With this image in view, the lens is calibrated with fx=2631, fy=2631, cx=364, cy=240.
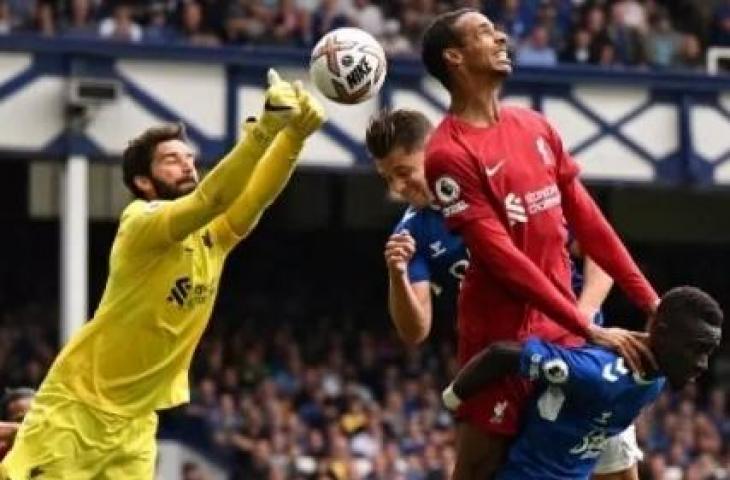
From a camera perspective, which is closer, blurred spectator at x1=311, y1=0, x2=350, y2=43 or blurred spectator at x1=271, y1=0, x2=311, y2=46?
blurred spectator at x1=271, y1=0, x2=311, y2=46

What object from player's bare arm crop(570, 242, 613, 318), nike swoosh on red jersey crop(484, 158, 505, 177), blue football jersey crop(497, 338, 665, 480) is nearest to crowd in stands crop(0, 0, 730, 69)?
player's bare arm crop(570, 242, 613, 318)

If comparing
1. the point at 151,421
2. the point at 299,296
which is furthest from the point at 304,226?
the point at 151,421

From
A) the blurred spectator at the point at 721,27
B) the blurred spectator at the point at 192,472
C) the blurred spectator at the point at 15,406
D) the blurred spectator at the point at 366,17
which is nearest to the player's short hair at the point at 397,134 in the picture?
the blurred spectator at the point at 15,406

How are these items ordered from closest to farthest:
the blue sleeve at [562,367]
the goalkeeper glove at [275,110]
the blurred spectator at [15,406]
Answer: the blue sleeve at [562,367]
the goalkeeper glove at [275,110]
the blurred spectator at [15,406]

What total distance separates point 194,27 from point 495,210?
13.6 metres

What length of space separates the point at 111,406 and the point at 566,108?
1381cm

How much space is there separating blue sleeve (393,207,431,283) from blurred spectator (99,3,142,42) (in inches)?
480

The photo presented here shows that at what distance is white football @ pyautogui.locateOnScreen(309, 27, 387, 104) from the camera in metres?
9.44

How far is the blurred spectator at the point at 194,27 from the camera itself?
22.2 metres

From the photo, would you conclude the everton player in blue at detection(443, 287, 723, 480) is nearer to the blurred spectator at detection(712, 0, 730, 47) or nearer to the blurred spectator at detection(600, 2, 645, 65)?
the blurred spectator at detection(600, 2, 645, 65)

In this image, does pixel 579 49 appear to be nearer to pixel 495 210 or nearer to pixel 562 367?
pixel 495 210

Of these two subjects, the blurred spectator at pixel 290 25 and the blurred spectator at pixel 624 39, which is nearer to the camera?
the blurred spectator at pixel 290 25

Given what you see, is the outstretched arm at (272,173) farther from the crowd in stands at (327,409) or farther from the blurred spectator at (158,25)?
the blurred spectator at (158,25)

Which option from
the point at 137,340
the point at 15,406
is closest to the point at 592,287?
the point at 137,340
